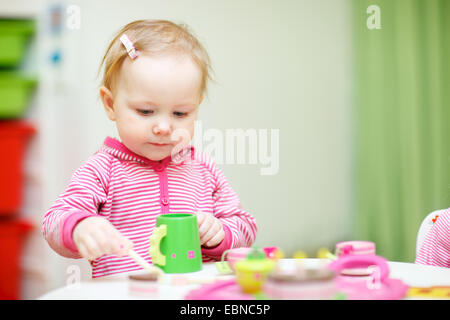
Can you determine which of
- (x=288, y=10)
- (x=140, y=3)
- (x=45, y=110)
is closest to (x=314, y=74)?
(x=288, y=10)

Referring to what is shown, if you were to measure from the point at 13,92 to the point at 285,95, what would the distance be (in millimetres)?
1307

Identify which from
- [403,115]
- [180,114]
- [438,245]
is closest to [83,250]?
[180,114]

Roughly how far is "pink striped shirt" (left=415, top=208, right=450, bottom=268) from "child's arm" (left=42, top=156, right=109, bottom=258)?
619 mm

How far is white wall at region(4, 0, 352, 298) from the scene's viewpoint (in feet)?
7.43

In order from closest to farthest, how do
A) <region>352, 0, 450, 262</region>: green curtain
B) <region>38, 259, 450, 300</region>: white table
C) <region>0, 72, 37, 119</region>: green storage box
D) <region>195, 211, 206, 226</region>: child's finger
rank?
<region>38, 259, 450, 300</region>: white table, <region>195, 211, 206, 226</region>: child's finger, <region>0, 72, 37, 119</region>: green storage box, <region>352, 0, 450, 262</region>: green curtain

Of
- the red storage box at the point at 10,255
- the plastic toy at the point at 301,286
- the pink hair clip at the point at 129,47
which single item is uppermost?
the pink hair clip at the point at 129,47

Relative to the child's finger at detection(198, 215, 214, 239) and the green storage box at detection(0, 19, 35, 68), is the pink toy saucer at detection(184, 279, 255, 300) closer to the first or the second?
the child's finger at detection(198, 215, 214, 239)

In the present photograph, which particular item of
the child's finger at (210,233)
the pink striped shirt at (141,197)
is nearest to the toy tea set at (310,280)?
the child's finger at (210,233)

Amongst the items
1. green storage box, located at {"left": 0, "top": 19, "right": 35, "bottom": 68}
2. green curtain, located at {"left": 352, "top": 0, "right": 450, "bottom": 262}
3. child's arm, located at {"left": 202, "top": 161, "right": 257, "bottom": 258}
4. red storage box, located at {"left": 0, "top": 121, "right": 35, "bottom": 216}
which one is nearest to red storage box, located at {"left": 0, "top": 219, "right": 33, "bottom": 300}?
red storage box, located at {"left": 0, "top": 121, "right": 35, "bottom": 216}

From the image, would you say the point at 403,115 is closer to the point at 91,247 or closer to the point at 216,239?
the point at 216,239

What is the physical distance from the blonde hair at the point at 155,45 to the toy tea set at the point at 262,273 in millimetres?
325

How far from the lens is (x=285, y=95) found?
2.53 m

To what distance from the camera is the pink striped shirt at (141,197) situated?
2.98 feet

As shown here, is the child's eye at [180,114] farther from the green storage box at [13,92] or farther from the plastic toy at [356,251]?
the green storage box at [13,92]
